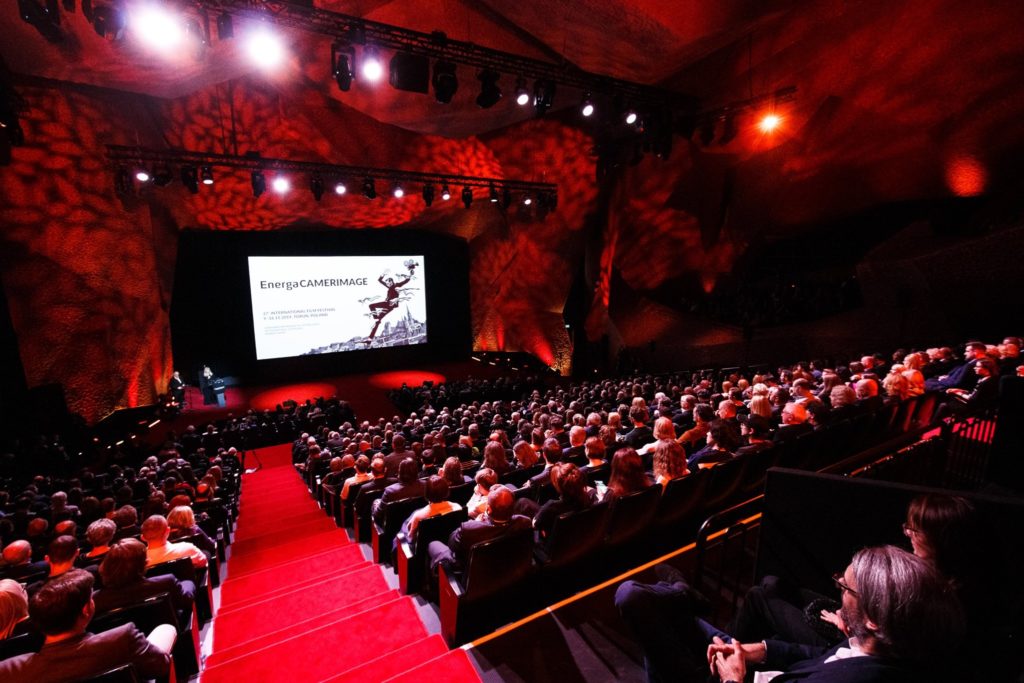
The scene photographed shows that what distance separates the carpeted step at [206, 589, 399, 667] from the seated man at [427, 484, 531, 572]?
2.95ft

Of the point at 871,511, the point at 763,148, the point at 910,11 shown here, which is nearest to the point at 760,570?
the point at 871,511

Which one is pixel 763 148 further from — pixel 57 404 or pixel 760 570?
pixel 57 404

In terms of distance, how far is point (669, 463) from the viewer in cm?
359

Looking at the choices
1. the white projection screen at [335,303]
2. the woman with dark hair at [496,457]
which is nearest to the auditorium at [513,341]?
the white projection screen at [335,303]

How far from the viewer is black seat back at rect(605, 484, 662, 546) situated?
324 centimetres

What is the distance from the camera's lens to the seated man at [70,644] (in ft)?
6.69

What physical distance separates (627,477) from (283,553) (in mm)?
3850

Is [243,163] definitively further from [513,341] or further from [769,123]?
[769,123]

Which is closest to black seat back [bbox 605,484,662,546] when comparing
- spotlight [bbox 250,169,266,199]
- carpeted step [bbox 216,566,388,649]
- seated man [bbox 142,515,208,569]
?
carpeted step [bbox 216,566,388,649]

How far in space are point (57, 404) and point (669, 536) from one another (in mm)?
12144

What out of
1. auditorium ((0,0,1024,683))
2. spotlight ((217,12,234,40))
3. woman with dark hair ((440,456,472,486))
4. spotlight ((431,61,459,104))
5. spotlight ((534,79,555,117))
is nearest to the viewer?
auditorium ((0,0,1024,683))

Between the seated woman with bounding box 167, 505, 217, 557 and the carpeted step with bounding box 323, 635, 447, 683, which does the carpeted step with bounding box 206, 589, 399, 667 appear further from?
the seated woman with bounding box 167, 505, 217, 557

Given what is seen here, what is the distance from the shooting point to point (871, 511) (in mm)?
2229

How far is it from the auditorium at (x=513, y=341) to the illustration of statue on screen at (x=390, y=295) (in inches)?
6.0
